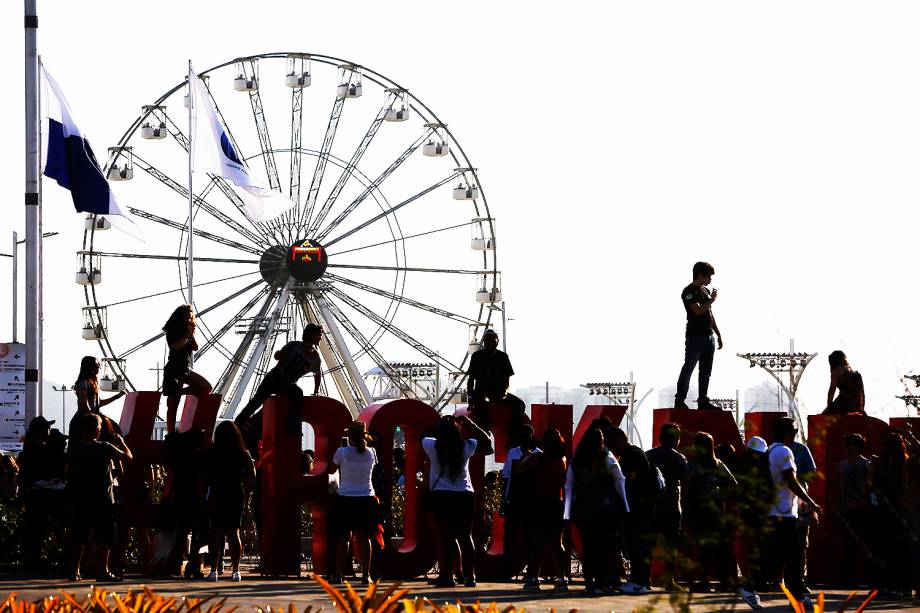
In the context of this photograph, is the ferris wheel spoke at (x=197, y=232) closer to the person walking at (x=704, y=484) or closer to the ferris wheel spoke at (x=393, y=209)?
the ferris wheel spoke at (x=393, y=209)

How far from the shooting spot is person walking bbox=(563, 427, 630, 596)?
40.7 ft

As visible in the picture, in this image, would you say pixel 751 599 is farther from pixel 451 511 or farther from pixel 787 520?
pixel 451 511

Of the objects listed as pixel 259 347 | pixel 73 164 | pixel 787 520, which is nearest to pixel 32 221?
pixel 73 164

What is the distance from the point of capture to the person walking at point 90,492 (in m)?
12.4

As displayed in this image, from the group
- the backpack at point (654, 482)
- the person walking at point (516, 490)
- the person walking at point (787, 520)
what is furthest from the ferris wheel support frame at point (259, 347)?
the person walking at point (787, 520)

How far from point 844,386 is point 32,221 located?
383 inches

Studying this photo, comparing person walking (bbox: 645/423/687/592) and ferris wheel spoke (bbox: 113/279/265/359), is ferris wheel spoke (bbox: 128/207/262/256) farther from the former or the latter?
person walking (bbox: 645/423/687/592)

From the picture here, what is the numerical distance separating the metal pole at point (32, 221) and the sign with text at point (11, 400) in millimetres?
4477

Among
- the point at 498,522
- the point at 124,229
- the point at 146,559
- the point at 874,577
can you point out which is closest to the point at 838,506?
the point at 874,577

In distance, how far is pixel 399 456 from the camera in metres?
18.4

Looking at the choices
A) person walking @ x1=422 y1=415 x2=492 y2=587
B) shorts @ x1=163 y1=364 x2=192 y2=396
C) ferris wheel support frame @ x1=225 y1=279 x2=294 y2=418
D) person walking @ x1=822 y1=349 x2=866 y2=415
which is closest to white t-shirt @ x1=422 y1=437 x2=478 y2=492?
person walking @ x1=422 y1=415 x2=492 y2=587

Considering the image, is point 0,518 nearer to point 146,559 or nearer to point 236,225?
point 146,559

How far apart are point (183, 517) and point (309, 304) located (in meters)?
22.9

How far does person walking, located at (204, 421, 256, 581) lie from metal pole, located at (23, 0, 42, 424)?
16.2 ft
